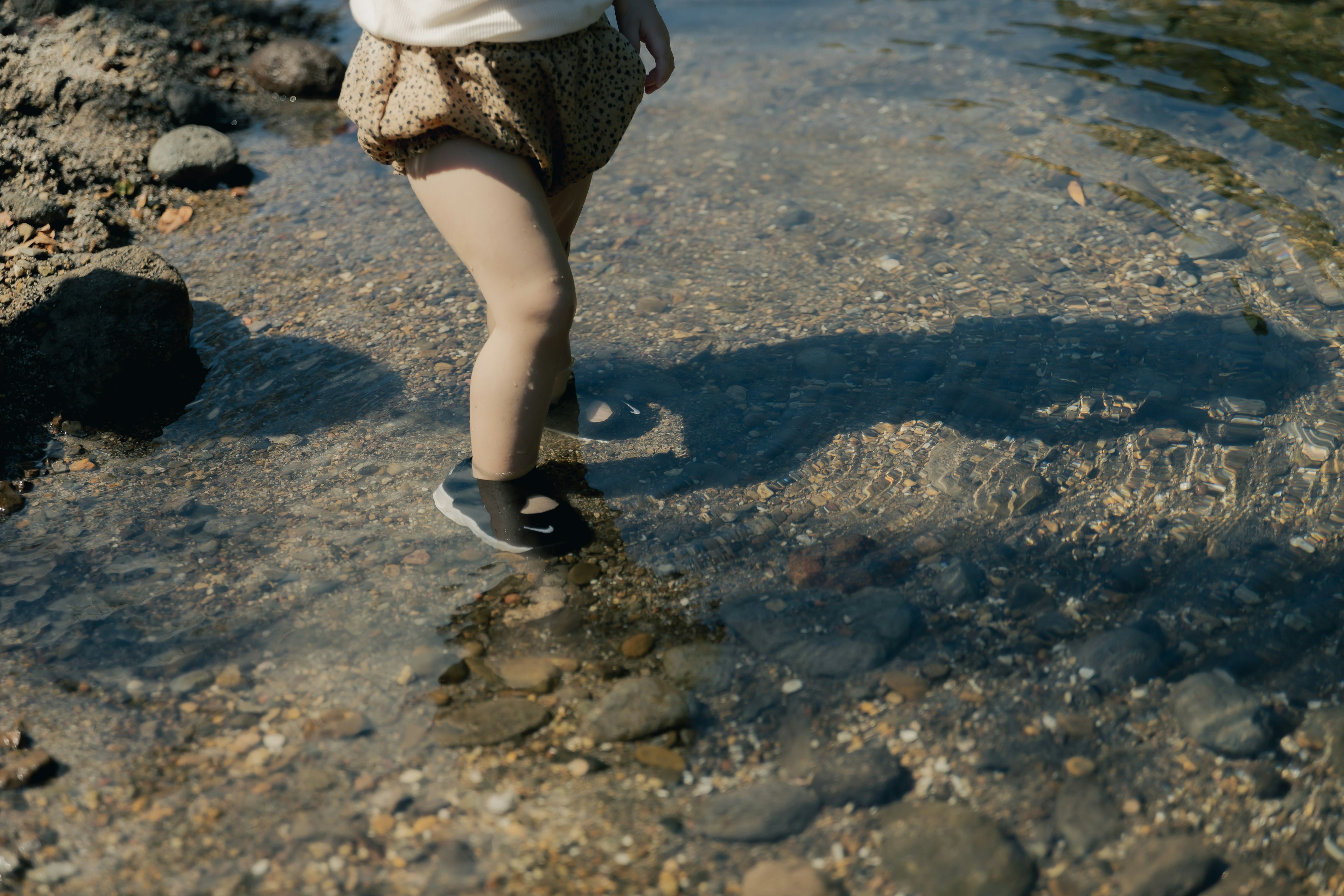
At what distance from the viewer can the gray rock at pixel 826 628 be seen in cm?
211

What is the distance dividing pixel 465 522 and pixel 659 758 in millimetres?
841

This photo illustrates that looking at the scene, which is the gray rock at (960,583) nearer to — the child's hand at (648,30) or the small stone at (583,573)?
the small stone at (583,573)

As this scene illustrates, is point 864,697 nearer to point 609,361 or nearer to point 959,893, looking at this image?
point 959,893

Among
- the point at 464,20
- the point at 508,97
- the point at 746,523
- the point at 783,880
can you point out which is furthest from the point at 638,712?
the point at 464,20

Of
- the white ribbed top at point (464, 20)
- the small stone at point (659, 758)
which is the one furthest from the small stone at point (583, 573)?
the white ribbed top at point (464, 20)

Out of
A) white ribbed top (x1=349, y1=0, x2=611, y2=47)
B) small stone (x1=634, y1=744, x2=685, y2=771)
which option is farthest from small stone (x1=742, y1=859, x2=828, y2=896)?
white ribbed top (x1=349, y1=0, x2=611, y2=47)

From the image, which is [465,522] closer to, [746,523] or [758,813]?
[746,523]

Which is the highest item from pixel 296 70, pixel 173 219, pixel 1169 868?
pixel 296 70

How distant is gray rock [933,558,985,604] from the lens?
226cm

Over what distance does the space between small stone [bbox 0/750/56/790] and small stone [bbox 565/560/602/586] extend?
3.52ft

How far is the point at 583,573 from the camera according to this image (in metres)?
2.36

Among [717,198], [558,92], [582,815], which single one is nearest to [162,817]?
[582,815]

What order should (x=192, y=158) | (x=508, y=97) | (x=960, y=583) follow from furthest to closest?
(x=192, y=158) < (x=960, y=583) < (x=508, y=97)

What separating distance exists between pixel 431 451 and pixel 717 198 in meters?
1.92
